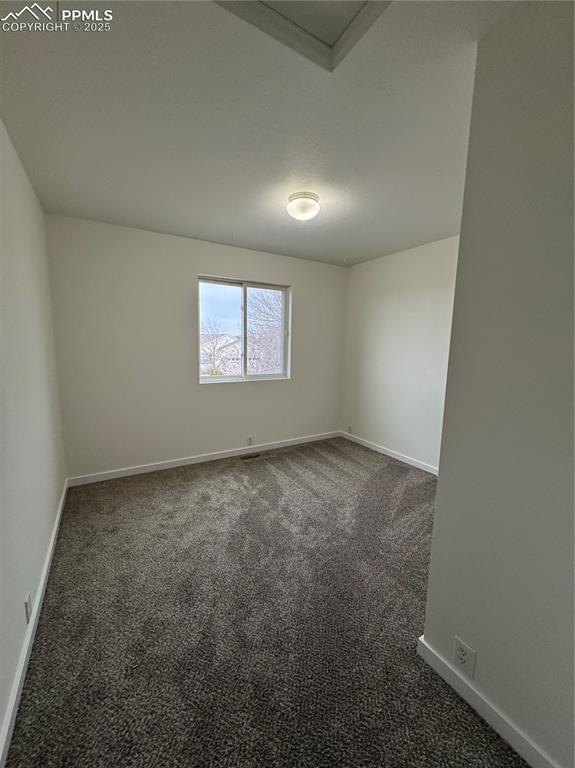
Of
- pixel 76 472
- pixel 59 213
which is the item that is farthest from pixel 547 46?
pixel 76 472

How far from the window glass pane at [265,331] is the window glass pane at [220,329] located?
0.15 meters

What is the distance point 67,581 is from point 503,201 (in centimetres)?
281

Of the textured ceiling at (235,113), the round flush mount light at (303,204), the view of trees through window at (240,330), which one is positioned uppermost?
the textured ceiling at (235,113)

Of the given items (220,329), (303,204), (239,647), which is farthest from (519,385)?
(220,329)

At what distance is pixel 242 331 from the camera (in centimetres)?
371

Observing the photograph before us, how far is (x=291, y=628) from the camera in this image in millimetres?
1494

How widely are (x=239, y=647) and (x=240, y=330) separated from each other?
119 inches

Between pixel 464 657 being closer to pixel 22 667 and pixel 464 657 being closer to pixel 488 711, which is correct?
pixel 488 711

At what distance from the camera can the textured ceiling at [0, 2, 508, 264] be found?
3.59ft

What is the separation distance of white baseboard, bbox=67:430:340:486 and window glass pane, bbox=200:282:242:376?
0.99 metres

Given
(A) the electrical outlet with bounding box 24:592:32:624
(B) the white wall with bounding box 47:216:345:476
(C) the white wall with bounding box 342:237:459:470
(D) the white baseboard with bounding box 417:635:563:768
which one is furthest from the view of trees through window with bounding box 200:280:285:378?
(D) the white baseboard with bounding box 417:635:563:768

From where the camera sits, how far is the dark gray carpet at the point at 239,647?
1.05 metres

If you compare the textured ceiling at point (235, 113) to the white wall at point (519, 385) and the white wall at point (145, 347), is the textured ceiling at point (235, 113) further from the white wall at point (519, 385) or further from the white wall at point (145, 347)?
the white wall at point (145, 347)

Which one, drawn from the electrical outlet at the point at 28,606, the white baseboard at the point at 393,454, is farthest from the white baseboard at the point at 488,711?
the white baseboard at the point at 393,454
